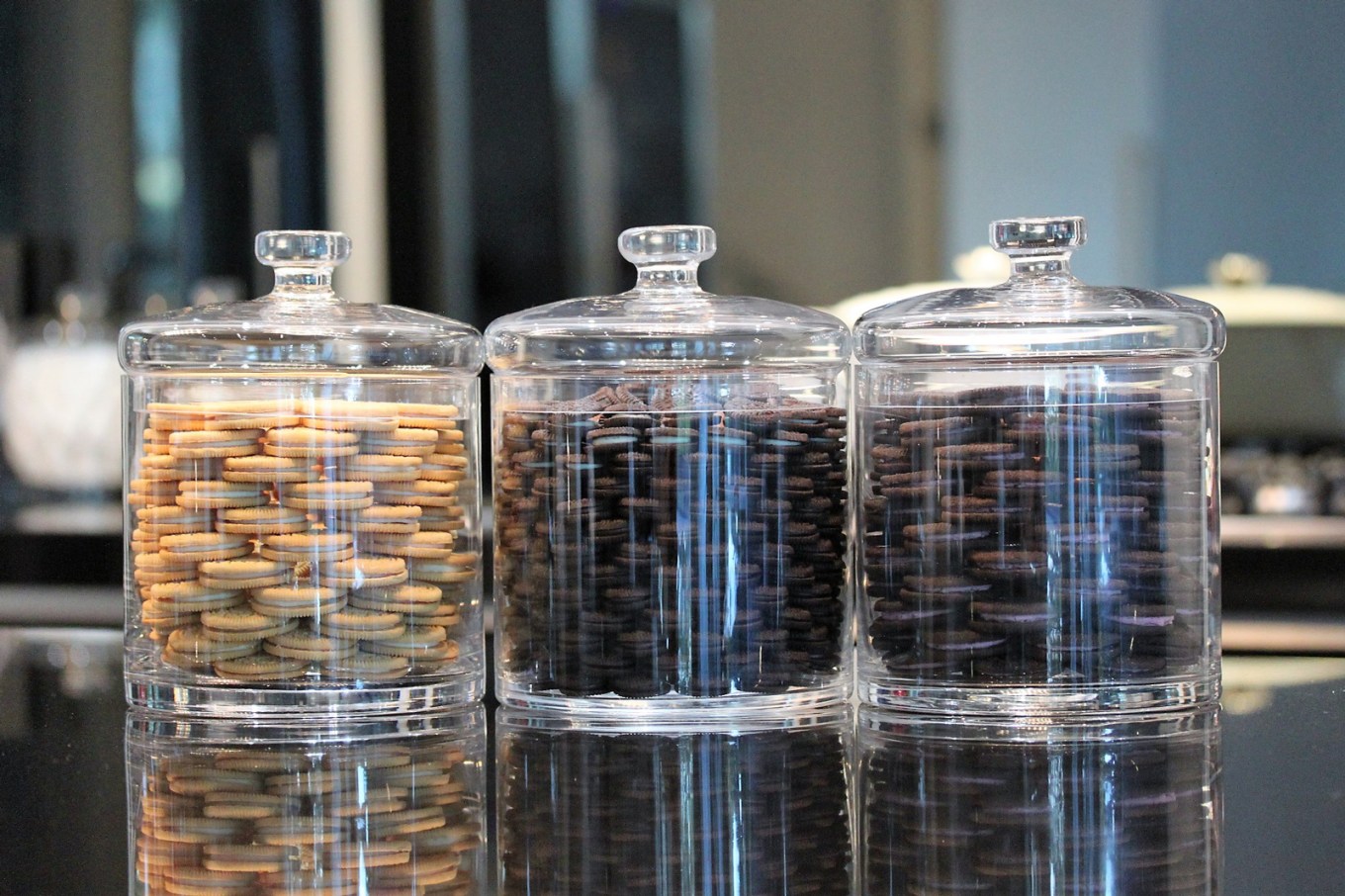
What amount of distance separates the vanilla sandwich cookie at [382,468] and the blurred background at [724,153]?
1986 millimetres

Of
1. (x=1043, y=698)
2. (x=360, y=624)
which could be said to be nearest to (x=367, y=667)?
(x=360, y=624)

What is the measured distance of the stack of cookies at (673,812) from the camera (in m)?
0.49

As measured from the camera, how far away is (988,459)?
675 mm

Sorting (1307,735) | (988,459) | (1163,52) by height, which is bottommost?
(1307,735)

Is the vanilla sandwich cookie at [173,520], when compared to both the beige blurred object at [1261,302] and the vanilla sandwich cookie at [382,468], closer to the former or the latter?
the vanilla sandwich cookie at [382,468]

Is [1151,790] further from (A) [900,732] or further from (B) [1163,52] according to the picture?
(B) [1163,52]

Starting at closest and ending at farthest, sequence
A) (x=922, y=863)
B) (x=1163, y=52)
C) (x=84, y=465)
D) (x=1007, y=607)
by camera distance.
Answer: (x=922, y=863) → (x=1007, y=607) → (x=84, y=465) → (x=1163, y=52)

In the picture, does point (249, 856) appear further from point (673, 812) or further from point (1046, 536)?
point (1046, 536)

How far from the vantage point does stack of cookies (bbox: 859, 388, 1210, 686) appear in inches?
26.4

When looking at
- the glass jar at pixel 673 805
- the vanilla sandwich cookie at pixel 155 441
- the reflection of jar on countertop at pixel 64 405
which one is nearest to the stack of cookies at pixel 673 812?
the glass jar at pixel 673 805

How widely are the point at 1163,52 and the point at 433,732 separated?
236cm

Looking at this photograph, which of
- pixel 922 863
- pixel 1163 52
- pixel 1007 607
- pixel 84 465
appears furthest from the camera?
pixel 1163 52

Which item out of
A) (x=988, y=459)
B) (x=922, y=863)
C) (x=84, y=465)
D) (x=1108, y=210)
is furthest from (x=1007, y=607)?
(x=1108, y=210)

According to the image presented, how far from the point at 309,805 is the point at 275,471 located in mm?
166
